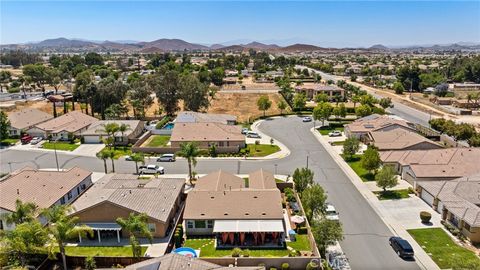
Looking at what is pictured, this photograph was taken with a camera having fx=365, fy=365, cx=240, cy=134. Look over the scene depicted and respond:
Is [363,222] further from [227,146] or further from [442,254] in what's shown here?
[227,146]

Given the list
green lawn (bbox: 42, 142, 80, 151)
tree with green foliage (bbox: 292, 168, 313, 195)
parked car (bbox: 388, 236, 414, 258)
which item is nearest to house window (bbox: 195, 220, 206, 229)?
tree with green foliage (bbox: 292, 168, 313, 195)

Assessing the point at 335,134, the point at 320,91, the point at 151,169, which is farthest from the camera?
the point at 320,91

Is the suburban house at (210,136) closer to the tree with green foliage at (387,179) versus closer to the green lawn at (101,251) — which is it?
the tree with green foliage at (387,179)

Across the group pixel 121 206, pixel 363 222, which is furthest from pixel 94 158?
pixel 363 222

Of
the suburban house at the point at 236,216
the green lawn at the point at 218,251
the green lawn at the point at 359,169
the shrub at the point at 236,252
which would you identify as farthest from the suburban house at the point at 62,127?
the green lawn at the point at 359,169

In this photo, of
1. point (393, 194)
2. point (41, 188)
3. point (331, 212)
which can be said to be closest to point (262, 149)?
point (393, 194)

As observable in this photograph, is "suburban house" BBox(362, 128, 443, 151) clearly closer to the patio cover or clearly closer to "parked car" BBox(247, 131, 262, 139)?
"parked car" BBox(247, 131, 262, 139)

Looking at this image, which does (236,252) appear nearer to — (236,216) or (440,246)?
(236,216)
